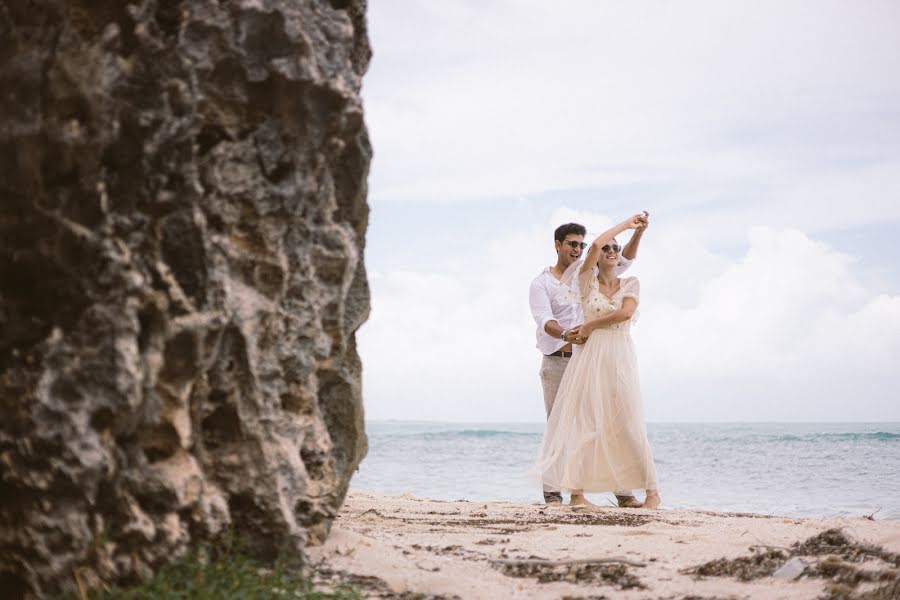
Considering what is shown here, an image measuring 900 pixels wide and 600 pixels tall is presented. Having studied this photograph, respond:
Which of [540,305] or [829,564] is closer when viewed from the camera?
[829,564]

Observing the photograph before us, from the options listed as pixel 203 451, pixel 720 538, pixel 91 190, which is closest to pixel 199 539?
pixel 203 451

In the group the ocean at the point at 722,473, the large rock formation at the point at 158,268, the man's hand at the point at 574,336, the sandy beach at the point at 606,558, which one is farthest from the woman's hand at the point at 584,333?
the large rock formation at the point at 158,268

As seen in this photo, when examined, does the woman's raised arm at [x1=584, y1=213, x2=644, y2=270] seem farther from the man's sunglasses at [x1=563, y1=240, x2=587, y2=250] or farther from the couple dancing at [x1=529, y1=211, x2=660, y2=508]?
the man's sunglasses at [x1=563, y1=240, x2=587, y2=250]

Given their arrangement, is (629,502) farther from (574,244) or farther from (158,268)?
(158,268)

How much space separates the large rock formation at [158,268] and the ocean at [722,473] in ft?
18.6

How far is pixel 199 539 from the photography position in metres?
3.56

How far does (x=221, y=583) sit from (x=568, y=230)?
21.7 feet

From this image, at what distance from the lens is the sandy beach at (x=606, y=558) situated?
4031mm

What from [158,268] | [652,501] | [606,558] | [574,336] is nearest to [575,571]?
[606,558]

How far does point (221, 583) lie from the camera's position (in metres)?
3.38

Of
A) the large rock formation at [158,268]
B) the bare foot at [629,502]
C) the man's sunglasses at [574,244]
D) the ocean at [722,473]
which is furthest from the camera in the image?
the ocean at [722,473]

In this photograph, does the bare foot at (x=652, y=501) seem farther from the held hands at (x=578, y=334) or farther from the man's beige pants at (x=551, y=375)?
the held hands at (x=578, y=334)

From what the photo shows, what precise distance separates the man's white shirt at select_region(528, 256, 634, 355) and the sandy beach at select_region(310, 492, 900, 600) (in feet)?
10.6

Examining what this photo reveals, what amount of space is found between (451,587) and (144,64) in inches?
99.4
